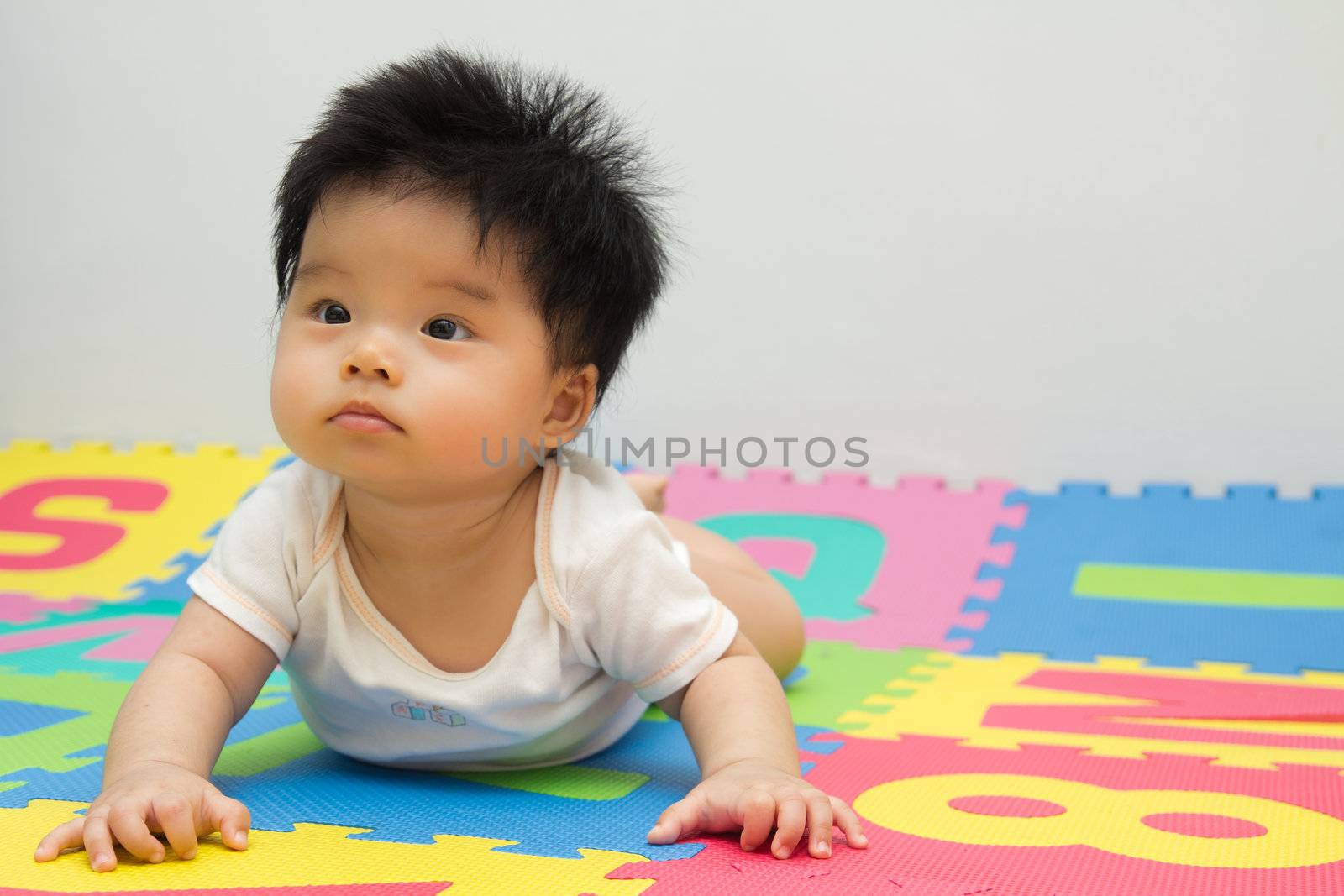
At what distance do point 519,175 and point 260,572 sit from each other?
0.94ft

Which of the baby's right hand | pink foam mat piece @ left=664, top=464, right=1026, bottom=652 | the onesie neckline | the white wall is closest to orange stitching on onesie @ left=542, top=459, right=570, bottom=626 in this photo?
the onesie neckline

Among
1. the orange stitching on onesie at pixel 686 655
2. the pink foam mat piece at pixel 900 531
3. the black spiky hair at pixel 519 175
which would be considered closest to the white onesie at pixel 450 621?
the orange stitching on onesie at pixel 686 655

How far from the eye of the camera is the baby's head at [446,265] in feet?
2.50

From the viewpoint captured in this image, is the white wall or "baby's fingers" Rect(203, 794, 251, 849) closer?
"baby's fingers" Rect(203, 794, 251, 849)

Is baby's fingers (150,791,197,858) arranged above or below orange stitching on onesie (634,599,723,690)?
below

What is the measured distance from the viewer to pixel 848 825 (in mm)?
708

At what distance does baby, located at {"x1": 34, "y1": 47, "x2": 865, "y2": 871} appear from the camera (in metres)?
0.76

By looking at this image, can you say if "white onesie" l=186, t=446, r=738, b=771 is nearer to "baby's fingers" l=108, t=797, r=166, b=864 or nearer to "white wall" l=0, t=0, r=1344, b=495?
"baby's fingers" l=108, t=797, r=166, b=864

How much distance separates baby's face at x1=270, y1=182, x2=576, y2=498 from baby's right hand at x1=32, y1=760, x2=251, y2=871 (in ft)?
0.63

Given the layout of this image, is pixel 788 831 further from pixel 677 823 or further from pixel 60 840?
pixel 60 840

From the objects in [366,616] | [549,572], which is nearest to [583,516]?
[549,572]

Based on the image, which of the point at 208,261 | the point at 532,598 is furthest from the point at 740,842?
the point at 208,261

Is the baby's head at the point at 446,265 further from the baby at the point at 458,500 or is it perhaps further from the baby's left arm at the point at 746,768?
the baby's left arm at the point at 746,768

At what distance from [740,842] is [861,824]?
88mm
